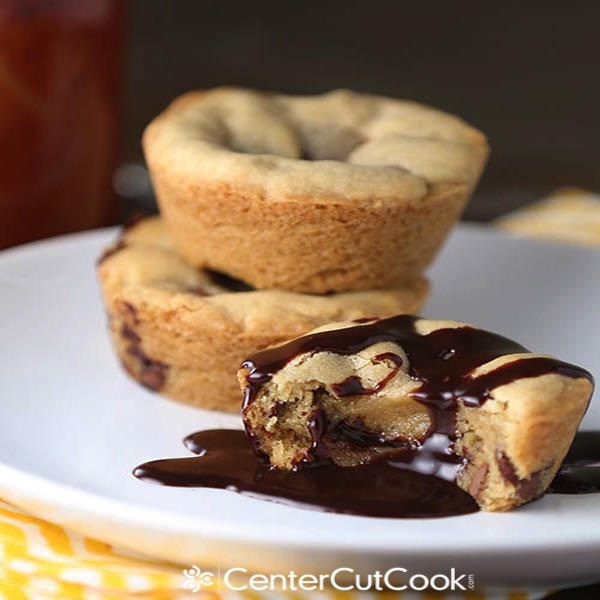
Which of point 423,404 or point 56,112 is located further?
point 56,112

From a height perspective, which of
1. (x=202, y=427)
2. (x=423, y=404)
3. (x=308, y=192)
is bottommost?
(x=202, y=427)

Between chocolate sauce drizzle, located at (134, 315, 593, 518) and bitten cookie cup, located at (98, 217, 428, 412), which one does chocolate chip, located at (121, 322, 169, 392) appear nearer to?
bitten cookie cup, located at (98, 217, 428, 412)

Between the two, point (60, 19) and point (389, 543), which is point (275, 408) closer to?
point (389, 543)

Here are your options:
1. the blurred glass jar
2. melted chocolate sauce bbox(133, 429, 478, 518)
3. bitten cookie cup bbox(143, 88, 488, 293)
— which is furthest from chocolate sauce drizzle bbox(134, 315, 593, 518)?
the blurred glass jar

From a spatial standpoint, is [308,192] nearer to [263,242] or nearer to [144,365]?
[263,242]

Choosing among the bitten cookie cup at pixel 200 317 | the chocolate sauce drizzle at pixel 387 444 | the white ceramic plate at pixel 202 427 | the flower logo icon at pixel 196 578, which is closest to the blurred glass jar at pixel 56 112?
the white ceramic plate at pixel 202 427

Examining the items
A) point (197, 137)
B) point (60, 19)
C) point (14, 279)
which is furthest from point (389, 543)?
point (60, 19)

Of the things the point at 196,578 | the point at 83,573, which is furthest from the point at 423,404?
the point at 83,573

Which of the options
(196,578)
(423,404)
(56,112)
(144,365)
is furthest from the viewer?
(56,112)
